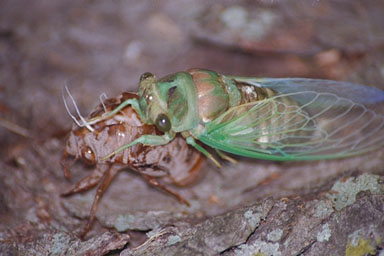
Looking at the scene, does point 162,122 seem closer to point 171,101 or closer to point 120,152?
point 171,101

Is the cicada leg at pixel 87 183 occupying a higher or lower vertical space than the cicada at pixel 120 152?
lower

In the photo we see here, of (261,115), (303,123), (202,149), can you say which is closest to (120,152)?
(202,149)

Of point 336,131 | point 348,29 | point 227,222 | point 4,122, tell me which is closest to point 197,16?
point 348,29

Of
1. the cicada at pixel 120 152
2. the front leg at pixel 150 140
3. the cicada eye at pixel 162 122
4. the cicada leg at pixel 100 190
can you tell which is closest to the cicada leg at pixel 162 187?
the cicada at pixel 120 152

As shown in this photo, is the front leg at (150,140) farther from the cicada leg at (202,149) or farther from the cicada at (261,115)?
the cicada leg at (202,149)

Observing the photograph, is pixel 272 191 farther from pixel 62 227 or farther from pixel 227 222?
pixel 62 227

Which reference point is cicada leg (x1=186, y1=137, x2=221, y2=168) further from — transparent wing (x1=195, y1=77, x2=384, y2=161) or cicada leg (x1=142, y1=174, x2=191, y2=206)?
cicada leg (x1=142, y1=174, x2=191, y2=206)
